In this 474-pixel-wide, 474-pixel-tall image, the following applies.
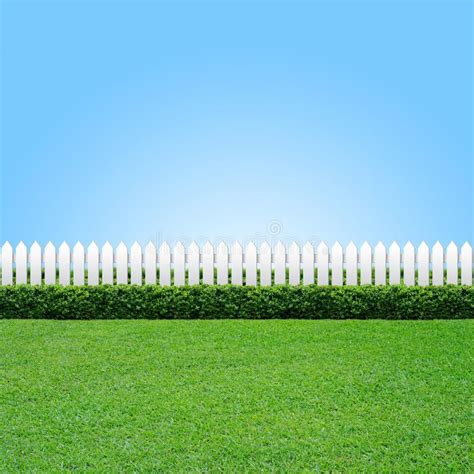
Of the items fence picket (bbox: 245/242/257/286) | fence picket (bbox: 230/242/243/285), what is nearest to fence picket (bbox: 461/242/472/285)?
fence picket (bbox: 245/242/257/286)

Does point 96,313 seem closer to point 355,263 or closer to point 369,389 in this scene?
point 355,263

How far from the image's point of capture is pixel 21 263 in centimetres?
929

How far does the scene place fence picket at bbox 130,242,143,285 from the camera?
891 cm

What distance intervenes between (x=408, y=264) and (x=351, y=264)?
0.97 meters

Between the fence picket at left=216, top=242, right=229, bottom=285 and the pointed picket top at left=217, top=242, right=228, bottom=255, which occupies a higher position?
the pointed picket top at left=217, top=242, right=228, bottom=255

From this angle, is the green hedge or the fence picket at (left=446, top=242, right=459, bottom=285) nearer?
the green hedge

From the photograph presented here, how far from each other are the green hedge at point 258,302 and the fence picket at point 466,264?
60 cm

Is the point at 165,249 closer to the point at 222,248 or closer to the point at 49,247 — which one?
the point at 222,248

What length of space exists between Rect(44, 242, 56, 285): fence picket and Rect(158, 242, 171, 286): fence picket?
72.3 inches

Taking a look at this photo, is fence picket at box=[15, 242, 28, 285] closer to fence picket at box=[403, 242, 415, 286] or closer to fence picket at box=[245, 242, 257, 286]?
fence picket at box=[245, 242, 257, 286]

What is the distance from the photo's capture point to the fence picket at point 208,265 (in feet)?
29.0

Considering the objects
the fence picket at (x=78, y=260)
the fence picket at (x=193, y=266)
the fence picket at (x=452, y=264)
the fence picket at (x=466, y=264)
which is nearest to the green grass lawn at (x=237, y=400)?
the fence picket at (x=193, y=266)

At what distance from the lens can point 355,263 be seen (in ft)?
29.0

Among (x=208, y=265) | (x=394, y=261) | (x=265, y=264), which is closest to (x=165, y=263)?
(x=208, y=265)
